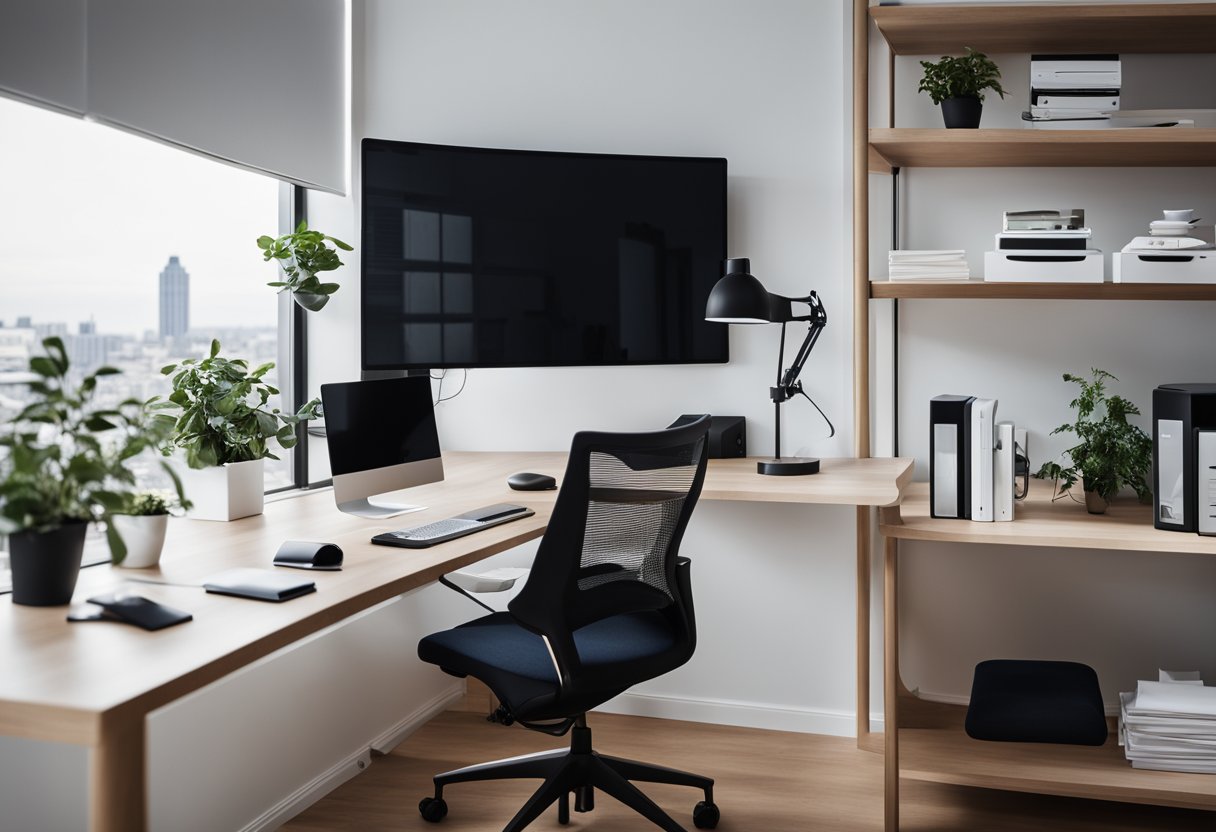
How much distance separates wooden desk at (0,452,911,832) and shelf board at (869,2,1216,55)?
1.24 m

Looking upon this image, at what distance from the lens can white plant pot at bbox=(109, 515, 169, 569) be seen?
190 cm

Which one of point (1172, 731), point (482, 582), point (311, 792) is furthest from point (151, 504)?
point (1172, 731)

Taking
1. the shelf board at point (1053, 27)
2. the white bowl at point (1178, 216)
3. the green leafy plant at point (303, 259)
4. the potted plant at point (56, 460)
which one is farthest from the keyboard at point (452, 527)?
the white bowl at point (1178, 216)

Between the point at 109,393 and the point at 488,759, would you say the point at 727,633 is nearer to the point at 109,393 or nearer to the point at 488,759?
the point at 488,759

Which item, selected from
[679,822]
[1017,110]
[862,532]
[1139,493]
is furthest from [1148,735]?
[1017,110]

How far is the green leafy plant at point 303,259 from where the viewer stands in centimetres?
285

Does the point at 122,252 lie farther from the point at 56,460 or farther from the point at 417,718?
the point at 417,718

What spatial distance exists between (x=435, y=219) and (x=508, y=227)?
0.72 ft

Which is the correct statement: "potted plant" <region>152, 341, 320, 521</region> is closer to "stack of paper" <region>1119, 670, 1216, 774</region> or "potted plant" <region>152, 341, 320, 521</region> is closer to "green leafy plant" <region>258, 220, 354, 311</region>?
"green leafy plant" <region>258, 220, 354, 311</region>

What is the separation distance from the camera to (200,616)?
1.55 metres

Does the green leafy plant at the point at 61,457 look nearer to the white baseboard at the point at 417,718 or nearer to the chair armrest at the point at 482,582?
the chair armrest at the point at 482,582

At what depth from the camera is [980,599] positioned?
3.04m

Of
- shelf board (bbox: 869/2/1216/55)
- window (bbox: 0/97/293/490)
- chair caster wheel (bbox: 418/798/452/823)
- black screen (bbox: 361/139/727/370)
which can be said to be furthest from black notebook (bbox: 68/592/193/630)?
shelf board (bbox: 869/2/1216/55)

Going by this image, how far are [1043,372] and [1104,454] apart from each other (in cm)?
40
